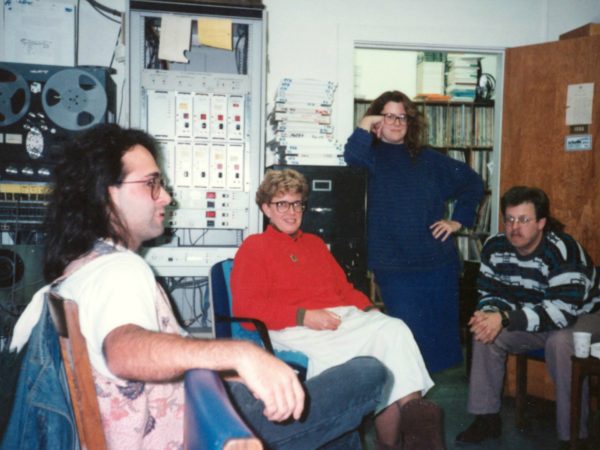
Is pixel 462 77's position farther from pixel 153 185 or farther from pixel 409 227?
pixel 153 185

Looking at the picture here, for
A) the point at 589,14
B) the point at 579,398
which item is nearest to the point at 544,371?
the point at 579,398

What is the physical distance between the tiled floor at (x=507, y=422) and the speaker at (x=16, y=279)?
1834mm

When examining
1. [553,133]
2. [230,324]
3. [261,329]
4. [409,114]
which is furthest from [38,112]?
[553,133]

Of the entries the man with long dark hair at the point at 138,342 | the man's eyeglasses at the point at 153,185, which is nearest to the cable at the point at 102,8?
the man with long dark hair at the point at 138,342

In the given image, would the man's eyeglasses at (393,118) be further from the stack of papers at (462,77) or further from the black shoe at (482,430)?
the stack of papers at (462,77)

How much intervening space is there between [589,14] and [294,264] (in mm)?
2937

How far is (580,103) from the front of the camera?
9.48 feet

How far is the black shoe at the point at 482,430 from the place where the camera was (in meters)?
2.26

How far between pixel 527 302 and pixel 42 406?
2286 mm

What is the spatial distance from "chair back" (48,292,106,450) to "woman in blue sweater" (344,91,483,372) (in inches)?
66.7

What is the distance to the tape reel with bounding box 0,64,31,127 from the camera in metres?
2.31

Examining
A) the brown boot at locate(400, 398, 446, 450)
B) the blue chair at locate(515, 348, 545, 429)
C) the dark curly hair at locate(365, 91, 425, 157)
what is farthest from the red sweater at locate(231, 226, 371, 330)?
the blue chair at locate(515, 348, 545, 429)

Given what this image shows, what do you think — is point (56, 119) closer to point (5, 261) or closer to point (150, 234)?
point (5, 261)

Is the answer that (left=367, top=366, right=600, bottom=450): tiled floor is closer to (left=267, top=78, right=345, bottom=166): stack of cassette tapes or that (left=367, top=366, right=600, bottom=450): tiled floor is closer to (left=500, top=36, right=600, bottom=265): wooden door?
(left=500, top=36, right=600, bottom=265): wooden door
